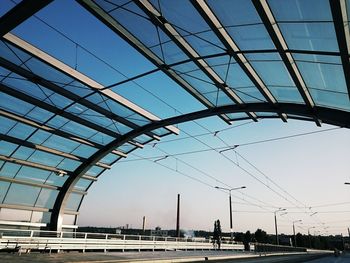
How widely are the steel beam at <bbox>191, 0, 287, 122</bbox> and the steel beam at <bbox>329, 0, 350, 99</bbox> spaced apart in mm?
4076

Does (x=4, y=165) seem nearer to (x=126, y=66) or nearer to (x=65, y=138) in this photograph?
(x=65, y=138)

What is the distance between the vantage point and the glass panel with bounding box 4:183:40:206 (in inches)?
989

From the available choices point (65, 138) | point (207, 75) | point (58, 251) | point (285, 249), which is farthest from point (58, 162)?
point (285, 249)

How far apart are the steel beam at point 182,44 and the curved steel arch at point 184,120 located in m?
1.68

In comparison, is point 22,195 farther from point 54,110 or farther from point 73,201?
point 54,110

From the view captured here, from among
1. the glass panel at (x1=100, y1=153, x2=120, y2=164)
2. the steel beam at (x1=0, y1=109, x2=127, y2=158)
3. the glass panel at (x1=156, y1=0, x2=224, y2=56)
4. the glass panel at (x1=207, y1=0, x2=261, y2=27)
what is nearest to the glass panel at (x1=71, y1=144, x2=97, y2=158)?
the steel beam at (x1=0, y1=109, x2=127, y2=158)

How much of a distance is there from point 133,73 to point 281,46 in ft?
25.1

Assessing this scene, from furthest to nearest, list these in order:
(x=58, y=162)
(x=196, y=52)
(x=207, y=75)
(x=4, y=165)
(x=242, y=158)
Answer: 1. (x=242, y=158)
2. (x=58, y=162)
3. (x=4, y=165)
4. (x=207, y=75)
5. (x=196, y=52)

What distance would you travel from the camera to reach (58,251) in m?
22.5

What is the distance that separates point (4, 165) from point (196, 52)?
54.6ft

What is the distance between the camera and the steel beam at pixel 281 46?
39.2 feet

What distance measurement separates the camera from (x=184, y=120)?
77.5 ft

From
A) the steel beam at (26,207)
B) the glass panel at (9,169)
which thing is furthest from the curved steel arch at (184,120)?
the glass panel at (9,169)

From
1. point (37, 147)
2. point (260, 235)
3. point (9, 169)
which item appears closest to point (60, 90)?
point (37, 147)
